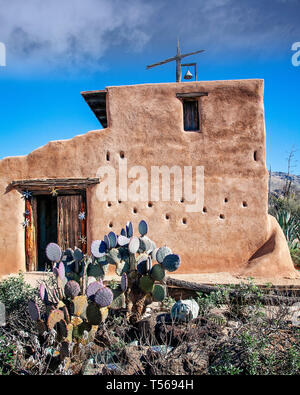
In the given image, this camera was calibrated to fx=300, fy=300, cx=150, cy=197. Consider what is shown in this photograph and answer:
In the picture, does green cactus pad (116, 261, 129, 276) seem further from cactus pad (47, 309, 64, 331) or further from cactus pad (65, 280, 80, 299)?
cactus pad (47, 309, 64, 331)

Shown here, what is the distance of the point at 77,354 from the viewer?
3.05 metres

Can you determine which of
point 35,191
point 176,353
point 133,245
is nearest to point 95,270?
point 133,245

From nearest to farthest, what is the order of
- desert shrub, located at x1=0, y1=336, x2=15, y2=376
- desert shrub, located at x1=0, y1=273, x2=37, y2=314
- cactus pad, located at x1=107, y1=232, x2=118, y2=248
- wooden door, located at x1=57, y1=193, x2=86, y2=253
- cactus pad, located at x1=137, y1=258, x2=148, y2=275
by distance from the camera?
1. desert shrub, located at x1=0, y1=336, x2=15, y2=376
2. cactus pad, located at x1=137, y1=258, x2=148, y2=275
3. cactus pad, located at x1=107, y1=232, x2=118, y2=248
4. desert shrub, located at x1=0, y1=273, x2=37, y2=314
5. wooden door, located at x1=57, y1=193, x2=86, y2=253

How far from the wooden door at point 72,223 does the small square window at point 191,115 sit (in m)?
3.02

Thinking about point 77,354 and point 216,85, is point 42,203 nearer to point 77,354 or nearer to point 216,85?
point 216,85

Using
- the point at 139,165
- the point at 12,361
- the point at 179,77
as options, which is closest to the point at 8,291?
the point at 12,361

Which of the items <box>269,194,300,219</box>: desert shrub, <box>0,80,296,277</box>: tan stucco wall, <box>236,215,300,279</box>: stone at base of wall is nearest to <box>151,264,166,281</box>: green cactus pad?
<box>0,80,296,277</box>: tan stucco wall

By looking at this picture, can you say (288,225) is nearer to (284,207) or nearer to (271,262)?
(284,207)

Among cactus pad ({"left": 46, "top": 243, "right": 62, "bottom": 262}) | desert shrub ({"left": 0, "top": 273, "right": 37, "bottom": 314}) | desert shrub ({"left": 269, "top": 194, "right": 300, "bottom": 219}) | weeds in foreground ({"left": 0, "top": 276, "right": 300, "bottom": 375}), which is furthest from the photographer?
desert shrub ({"left": 269, "top": 194, "right": 300, "bottom": 219})

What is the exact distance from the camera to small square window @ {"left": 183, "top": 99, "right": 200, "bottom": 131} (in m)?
7.21

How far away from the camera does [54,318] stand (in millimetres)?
2934

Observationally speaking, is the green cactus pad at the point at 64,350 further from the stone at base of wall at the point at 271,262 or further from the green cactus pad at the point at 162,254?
the stone at base of wall at the point at 271,262

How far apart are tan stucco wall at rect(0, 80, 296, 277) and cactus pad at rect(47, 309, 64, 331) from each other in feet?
13.0
